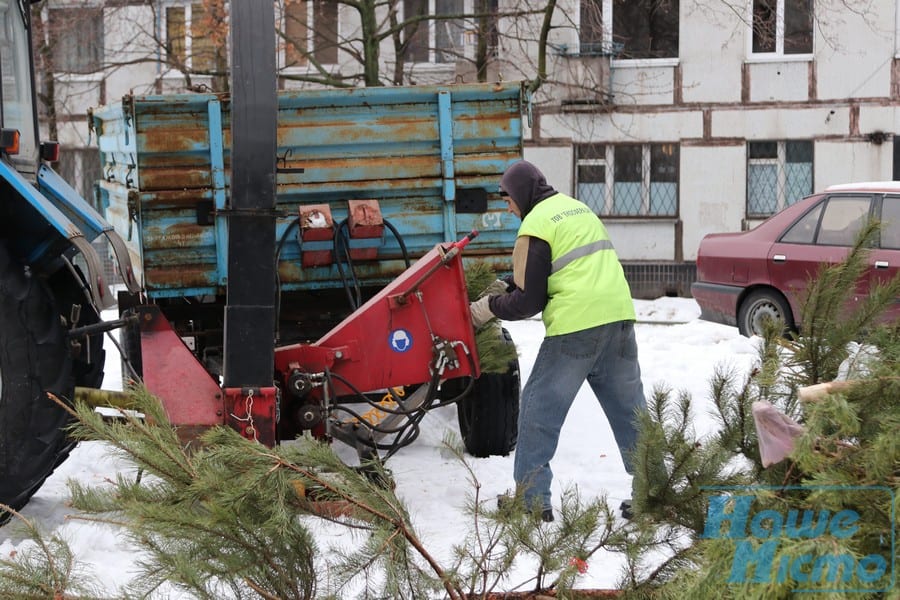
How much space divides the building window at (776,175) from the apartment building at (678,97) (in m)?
0.02

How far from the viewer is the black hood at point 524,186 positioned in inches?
206

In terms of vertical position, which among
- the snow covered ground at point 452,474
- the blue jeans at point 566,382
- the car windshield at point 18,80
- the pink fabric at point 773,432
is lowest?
the snow covered ground at point 452,474

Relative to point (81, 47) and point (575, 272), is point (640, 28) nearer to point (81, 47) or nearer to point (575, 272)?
point (81, 47)

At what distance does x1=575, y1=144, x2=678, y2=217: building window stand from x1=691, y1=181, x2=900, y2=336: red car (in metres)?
7.83

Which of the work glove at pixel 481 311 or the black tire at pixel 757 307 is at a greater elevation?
the work glove at pixel 481 311

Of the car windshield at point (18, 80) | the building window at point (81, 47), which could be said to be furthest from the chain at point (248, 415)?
the building window at point (81, 47)

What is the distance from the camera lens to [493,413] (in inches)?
249

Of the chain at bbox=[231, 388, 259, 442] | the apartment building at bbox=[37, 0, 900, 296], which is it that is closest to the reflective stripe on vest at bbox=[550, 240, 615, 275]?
the chain at bbox=[231, 388, 259, 442]

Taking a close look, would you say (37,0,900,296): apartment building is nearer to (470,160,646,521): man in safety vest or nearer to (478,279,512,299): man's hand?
(478,279,512,299): man's hand

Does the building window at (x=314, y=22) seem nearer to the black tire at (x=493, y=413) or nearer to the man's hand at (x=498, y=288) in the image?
the black tire at (x=493, y=413)

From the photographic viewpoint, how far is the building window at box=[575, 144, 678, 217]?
63.0ft

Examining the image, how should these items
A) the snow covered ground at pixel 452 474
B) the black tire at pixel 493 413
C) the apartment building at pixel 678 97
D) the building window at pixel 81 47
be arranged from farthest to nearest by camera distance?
the building window at pixel 81 47 → the apartment building at pixel 678 97 → the black tire at pixel 493 413 → the snow covered ground at pixel 452 474

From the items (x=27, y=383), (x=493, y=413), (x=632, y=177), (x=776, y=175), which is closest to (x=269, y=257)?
(x=27, y=383)

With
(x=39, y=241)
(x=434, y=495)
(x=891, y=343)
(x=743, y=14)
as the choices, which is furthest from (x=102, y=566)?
(x=743, y=14)
